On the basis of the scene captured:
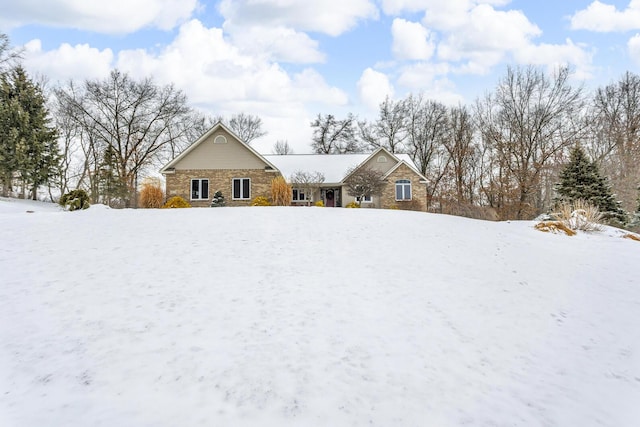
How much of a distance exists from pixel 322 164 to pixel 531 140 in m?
15.3

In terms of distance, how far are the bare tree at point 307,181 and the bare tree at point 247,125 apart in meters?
20.7

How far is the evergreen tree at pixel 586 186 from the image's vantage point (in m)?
19.8

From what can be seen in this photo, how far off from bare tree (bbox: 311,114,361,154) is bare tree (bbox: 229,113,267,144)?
7.24 m

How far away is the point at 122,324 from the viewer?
15.1 ft

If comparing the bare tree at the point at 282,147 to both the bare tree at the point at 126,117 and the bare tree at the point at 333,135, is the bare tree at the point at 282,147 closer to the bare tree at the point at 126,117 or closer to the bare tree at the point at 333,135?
the bare tree at the point at 333,135

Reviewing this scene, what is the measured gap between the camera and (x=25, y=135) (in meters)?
23.4

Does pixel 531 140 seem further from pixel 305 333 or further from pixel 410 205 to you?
pixel 305 333

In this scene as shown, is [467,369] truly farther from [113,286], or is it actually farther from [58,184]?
[58,184]

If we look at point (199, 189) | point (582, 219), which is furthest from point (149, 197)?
point (582, 219)

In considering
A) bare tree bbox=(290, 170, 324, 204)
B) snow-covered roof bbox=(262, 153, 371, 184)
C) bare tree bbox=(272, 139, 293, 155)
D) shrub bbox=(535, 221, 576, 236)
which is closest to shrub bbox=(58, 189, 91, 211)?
bare tree bbox=(290, 170, 324, 204)

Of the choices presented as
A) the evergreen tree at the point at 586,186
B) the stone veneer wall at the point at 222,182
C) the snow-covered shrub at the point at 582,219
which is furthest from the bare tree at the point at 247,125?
the snow-covered shrub at the point at 582,219

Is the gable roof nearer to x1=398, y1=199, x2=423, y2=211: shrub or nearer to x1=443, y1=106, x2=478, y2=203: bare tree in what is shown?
x1=398, y1=199, x2=423, y2=211: shrub

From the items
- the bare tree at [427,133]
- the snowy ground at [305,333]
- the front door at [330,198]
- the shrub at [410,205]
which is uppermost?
the bare tree at [427,133]

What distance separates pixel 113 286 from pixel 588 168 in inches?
961
